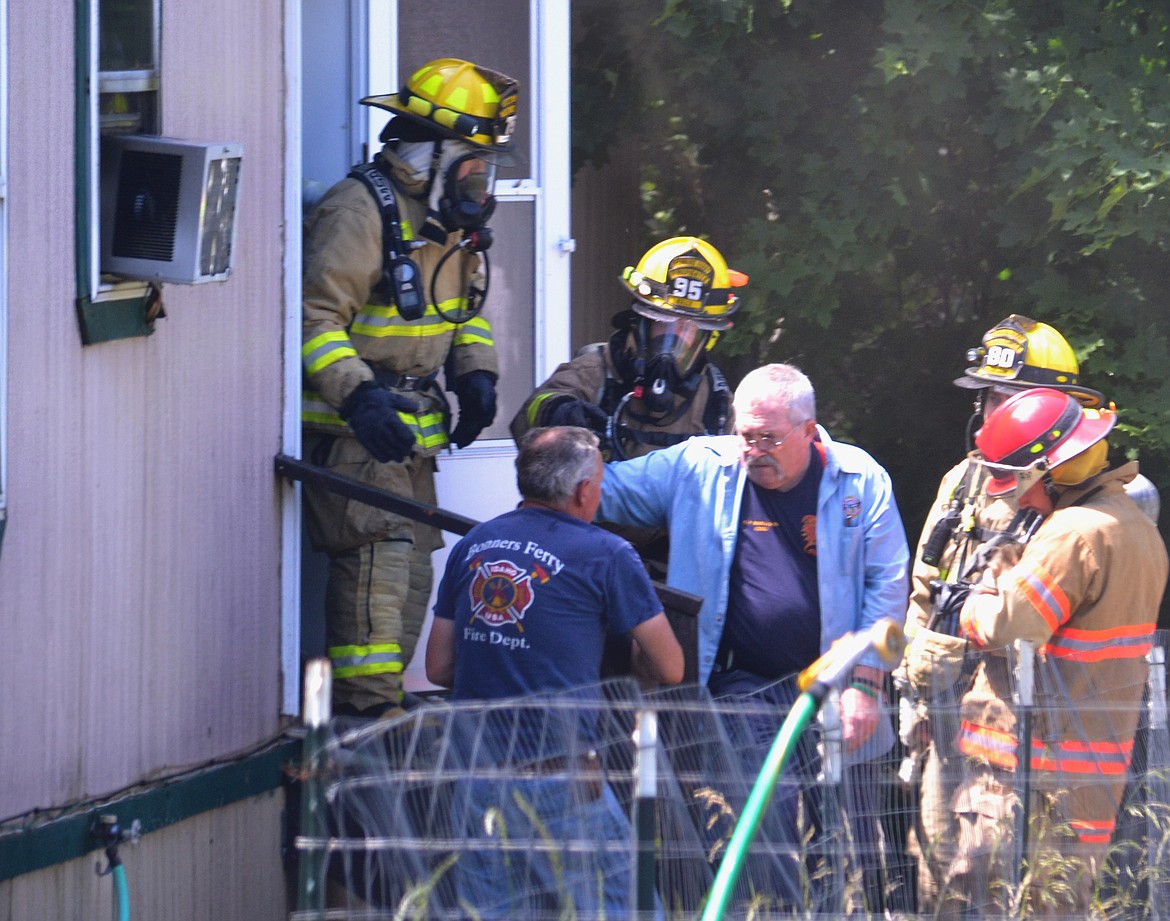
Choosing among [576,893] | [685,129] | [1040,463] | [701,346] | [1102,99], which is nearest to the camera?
[576,893]

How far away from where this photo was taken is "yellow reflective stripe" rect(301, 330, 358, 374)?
474 cm

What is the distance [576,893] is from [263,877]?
2078 millimetres

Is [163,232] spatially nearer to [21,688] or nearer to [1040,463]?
[21,688]

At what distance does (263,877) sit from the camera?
195 inches

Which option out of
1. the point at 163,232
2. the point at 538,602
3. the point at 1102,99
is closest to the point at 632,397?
the point at 538,602

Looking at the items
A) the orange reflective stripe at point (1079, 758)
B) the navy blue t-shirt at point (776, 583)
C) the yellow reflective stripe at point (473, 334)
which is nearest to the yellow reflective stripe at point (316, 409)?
the yellow reflective stripe at point (473, 334)

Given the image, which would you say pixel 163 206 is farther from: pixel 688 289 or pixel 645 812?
pixel 645 812

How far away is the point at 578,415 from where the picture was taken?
5.04 meters

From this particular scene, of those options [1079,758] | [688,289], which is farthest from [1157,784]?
[688,289]

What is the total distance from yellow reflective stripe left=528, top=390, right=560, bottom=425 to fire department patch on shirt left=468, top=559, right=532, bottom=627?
3.79ft

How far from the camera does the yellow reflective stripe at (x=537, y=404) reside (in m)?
5.12

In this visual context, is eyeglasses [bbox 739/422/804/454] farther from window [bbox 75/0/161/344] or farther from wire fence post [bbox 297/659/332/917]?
wire fence post [bbox 297/659/332/917]

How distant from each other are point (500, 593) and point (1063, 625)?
1.75 metres

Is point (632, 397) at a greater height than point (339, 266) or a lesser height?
lesser
